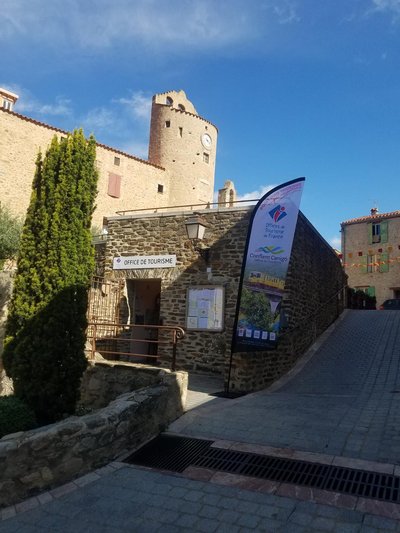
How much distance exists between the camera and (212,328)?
30.5 ft

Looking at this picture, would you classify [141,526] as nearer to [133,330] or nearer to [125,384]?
[125,384]

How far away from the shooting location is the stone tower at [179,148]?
3169cm

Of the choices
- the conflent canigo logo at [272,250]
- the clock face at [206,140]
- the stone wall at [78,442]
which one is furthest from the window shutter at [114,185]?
the stone wall at [78,442]

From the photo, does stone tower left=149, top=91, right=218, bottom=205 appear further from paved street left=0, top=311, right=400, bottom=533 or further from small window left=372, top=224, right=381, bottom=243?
paved street left=0, top=311, right=400, bottom=533

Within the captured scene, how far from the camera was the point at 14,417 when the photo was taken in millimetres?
5527

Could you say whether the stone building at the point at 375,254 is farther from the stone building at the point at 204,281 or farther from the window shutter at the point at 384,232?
the stone building at the point at 204,281

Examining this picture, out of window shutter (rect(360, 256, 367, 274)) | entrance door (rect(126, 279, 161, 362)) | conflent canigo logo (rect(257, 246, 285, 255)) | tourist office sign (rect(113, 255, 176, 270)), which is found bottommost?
entrance door (rect(126, 279, 161, 362))

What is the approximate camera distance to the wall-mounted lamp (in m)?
9.30

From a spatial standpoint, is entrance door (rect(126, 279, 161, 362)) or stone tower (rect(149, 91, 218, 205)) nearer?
entrance door (rect(126, 279, 161, 362))

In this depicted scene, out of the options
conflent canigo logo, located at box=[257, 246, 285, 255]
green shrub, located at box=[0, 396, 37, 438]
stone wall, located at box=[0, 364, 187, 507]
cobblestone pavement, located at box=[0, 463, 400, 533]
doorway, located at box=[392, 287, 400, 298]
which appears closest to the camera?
cobblestone pavement, located at box=[0, 463, 400, 533]

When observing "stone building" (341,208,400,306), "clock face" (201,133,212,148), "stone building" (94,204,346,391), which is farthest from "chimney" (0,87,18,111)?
"stone building" (341,208,400,306)

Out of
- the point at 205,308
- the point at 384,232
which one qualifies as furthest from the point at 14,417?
the point at 384,232

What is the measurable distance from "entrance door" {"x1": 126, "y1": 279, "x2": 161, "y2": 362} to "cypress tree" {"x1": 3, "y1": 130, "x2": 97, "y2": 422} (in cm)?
417

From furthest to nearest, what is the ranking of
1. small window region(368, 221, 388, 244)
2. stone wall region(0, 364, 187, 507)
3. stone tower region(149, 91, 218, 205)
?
stone tower region(149, 91, 218, 205) → small window region(368, 221, 388, 244) → stone wall region(0, 364, 187, 507)
